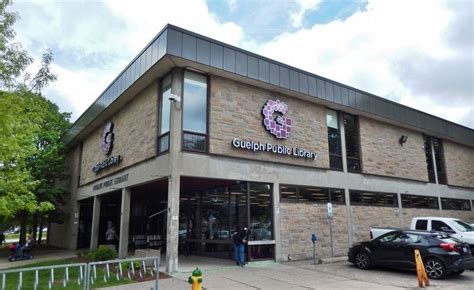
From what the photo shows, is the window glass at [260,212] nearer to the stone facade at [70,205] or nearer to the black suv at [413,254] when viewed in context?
Answer: the black suv at [413,254]

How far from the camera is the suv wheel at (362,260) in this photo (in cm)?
1294

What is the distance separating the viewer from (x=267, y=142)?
15359 millimetres

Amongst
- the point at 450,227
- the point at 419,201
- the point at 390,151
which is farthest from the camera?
the point at 419,201

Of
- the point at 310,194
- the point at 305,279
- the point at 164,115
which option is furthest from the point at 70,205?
the point at 305,279

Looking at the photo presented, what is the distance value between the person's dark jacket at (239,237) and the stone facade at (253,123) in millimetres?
2926

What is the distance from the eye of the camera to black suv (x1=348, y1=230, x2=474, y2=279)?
36.4 feet

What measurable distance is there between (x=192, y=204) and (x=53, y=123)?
17.1 meters

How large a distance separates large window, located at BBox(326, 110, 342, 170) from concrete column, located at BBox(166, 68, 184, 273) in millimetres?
8355

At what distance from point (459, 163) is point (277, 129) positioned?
734 inches

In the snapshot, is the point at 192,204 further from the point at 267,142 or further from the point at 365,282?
the point at 365,282

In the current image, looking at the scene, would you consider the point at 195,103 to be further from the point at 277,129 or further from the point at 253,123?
the point at 277,129

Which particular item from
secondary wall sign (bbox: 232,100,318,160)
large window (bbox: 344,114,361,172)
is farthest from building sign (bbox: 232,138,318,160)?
large window (bbox: 344,114,361,172)

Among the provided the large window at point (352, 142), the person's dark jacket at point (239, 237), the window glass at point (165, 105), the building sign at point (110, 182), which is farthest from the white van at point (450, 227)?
the building sign at point (110, 182)

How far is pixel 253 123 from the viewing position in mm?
15109
